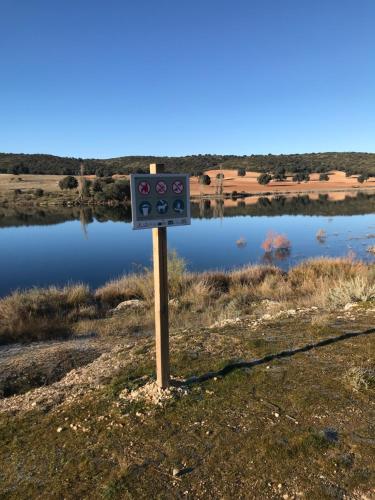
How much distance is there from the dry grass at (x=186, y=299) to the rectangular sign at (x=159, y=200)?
398cm

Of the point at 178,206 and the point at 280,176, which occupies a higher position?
the point at 280,176

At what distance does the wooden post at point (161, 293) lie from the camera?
12.9ft

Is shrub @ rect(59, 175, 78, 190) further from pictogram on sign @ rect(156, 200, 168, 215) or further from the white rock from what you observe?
pictogram on sign @ rect(156, 200, 168, 215)

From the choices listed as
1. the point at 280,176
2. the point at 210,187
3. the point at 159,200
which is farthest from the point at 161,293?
the point at 280,176

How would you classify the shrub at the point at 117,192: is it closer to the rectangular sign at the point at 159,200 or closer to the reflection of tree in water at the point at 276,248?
the reflection of tree in water at the point at 276,248

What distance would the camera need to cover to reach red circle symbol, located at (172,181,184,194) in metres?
3.86

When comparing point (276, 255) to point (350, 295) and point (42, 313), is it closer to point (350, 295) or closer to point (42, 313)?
point (350, 295)

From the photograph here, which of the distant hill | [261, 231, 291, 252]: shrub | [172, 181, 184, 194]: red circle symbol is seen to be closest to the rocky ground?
[172, 181, 184, 194]: red circle symbol

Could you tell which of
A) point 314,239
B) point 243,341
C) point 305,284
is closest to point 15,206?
point 314,239

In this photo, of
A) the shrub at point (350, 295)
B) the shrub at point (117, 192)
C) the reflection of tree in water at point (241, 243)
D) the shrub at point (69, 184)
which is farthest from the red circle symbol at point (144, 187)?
the shrub at point (69, 184)

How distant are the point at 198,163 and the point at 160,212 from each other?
9830cm

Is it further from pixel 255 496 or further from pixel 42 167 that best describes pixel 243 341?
pixel 42 167

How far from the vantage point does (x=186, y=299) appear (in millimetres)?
10031

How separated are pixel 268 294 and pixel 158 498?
26.1 ft
